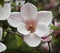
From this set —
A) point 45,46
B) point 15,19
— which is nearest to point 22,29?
point 15,19

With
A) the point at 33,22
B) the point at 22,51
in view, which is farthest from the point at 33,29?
the point at 22,51

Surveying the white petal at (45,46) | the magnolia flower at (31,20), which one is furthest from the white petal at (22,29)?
the white petal at (45,46)

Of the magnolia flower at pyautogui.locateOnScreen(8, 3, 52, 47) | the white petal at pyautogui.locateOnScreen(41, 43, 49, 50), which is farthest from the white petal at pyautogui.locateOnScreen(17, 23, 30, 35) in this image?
the white petal at pyautogui.locateOnScreen(41, 43, 49, 50)

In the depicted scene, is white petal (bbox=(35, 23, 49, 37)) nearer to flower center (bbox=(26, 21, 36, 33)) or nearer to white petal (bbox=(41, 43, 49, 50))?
flower center (bbox=(26, 21, 36, 33))

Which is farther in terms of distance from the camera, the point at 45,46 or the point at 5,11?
the point at 45,46

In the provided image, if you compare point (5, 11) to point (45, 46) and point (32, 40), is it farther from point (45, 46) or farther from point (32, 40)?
point (45, 46)

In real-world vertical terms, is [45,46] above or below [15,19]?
below

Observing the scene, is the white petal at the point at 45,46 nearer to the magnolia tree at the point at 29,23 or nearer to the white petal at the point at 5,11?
the magnolia tree at the point at 29,23
